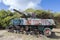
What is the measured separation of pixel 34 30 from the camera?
57.4 feet

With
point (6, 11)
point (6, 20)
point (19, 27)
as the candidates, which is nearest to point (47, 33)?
point (19, 27)

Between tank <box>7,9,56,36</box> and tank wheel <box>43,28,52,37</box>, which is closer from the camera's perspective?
tank wheel <box>43,28,52,37</box>

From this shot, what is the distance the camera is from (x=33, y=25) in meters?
17.5

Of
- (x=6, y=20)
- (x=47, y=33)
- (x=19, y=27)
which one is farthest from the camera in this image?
(x=6, y=20)

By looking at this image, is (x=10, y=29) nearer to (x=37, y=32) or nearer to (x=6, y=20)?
(x=37, y=32)

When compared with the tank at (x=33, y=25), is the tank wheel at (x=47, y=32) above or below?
below

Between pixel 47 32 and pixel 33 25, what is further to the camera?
pixel 33 25

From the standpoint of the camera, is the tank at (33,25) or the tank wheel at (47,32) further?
the tank at (33,25)

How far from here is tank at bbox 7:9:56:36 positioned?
1706 cm

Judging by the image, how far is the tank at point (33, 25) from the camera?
672 inches

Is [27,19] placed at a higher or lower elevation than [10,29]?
higher

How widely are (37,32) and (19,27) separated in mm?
2254

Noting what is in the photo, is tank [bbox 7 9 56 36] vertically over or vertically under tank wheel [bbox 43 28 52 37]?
over

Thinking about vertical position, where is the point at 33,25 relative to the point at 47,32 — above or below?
above
